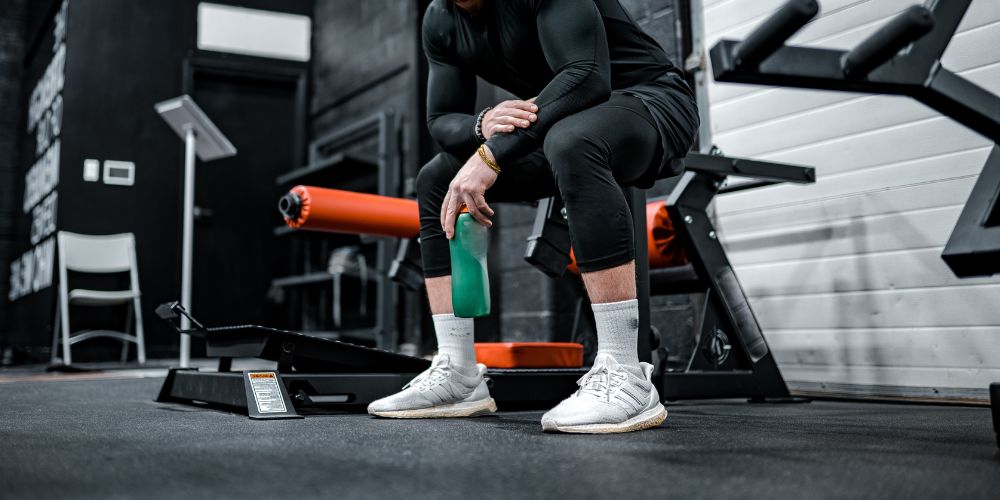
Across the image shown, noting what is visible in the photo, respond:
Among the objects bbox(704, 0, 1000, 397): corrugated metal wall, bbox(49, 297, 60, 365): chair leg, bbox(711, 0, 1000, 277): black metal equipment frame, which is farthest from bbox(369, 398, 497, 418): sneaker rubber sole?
bbox(49, 297, 60, 365): chair leg

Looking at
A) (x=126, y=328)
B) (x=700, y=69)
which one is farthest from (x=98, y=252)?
(x=700, y=69)

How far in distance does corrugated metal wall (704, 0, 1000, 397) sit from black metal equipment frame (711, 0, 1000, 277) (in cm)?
128

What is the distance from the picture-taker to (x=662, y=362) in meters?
1.97

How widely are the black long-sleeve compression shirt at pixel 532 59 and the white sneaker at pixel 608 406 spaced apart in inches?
16.7

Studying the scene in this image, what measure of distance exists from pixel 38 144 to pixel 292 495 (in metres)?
6.53

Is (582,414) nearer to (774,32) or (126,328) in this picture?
(774,32)

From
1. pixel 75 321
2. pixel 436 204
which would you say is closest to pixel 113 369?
pixel 75 321

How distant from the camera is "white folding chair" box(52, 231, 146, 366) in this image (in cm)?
496

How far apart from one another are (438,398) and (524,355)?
48 centimetres

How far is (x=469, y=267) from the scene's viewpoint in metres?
1.45

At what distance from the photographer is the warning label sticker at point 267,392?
1529 millimetres

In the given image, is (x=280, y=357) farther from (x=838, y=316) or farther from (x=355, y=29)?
(x=355, y=29)

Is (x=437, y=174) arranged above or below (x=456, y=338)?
above

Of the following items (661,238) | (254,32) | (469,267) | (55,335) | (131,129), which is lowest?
(55,335)
